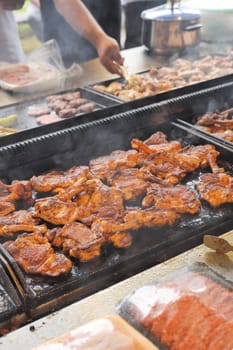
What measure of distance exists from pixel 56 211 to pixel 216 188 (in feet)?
3.13

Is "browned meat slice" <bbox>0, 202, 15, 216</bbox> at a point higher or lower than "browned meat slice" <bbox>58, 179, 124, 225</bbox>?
lower

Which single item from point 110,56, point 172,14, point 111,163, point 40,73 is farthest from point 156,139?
point 172,14

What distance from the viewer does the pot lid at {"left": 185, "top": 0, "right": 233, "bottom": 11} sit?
595 cm

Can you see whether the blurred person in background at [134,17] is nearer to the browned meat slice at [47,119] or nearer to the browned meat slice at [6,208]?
the browned meat slice at [47,119]

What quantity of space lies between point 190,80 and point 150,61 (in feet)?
3.19

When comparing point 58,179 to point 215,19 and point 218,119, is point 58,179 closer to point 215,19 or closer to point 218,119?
point 218,119

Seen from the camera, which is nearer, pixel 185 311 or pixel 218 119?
pixel 185 311

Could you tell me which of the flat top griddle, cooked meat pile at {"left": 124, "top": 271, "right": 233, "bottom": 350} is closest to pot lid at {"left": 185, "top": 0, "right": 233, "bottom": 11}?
the flat top griddle

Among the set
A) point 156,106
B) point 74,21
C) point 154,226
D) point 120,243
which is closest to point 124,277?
point 120,243

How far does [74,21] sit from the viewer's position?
17.3 ft

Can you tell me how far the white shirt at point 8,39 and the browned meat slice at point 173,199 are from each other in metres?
4.27

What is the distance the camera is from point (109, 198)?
2.68 m

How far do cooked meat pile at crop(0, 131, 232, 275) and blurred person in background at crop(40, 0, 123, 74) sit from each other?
2088mm

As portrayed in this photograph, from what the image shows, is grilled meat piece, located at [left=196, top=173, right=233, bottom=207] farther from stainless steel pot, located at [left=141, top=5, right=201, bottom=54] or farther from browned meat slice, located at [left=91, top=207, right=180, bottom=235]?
stainless steel pot, located at [left=141, top=5, right=201, bottom=54]
